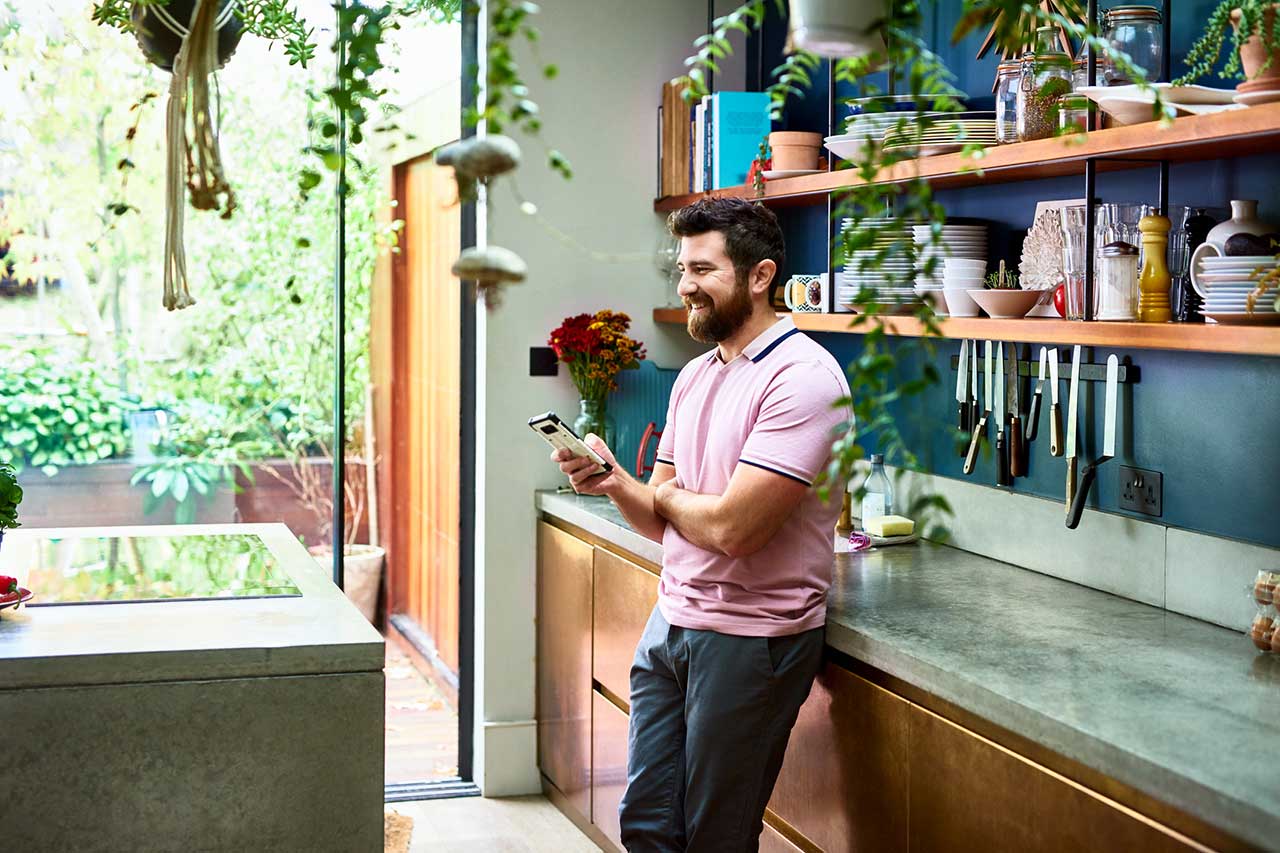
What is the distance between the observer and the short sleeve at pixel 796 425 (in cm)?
243

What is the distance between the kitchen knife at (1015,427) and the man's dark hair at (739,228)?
0.71 metres

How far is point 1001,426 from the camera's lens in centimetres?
310

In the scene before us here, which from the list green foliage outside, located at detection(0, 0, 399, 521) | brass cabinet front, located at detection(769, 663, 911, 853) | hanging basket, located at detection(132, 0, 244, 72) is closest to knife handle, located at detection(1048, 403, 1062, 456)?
brass cabinet front, located at detection(769, 663, 911, 853)

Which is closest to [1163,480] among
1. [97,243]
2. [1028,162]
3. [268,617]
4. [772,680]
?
[1028,162]

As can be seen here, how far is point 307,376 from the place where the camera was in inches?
174

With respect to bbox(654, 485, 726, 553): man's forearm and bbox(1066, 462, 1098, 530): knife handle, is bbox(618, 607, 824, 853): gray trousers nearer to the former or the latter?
bbox(654, 485, 726, 553): man's forearm

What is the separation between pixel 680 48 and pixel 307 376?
1.57 metres

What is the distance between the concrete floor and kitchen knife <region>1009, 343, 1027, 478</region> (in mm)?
1650

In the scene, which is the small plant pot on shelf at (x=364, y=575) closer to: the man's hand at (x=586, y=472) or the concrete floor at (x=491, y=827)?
the concrete floor at (x=491, y=827)

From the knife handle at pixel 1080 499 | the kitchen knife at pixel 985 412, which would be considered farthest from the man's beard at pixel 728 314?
the knife handle at pixel 1080 499

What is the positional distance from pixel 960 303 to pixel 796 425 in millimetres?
665

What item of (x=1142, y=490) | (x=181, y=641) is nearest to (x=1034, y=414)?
(x=1142, y=490)

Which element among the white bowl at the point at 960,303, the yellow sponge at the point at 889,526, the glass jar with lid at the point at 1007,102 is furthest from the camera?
the yellow sponge at the point at 889,526

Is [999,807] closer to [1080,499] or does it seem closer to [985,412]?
[1080,499]
